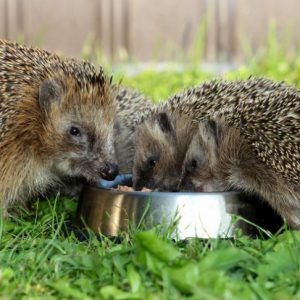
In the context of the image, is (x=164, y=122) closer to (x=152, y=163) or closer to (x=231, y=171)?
(x=152, y=163)

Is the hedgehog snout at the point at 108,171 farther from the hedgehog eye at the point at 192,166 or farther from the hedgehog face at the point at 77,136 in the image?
the hedgehog eye at the point at 192,166

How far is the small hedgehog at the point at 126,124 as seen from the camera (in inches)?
184

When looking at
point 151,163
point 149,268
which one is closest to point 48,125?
point 151,163

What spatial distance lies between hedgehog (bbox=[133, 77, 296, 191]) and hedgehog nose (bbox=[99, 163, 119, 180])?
19cm

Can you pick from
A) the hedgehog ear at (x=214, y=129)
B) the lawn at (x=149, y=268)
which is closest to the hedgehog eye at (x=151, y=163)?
the hedgehog ear at (x=214, y=129)

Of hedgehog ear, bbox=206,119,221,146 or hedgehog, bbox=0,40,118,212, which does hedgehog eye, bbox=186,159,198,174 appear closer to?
hedgehog ear, bbox=206,119,221,146

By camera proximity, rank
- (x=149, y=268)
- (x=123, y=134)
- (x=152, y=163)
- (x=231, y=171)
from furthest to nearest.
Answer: (x=123, y=134) → (x=152, y=163) → (x=231, y=171) → (x=149, y=268)

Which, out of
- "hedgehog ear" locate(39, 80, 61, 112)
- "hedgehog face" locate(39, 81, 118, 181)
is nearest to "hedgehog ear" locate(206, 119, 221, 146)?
"hedgehog face" locate(39, 81, 118, 181)

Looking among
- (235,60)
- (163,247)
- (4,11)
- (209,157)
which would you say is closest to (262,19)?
(235,60)

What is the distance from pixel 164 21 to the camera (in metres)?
7.77

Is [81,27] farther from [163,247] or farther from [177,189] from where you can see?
[163,247]

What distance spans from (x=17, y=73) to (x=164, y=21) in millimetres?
3763

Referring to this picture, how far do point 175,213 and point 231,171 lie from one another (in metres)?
0.55

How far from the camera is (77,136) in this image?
421cm
